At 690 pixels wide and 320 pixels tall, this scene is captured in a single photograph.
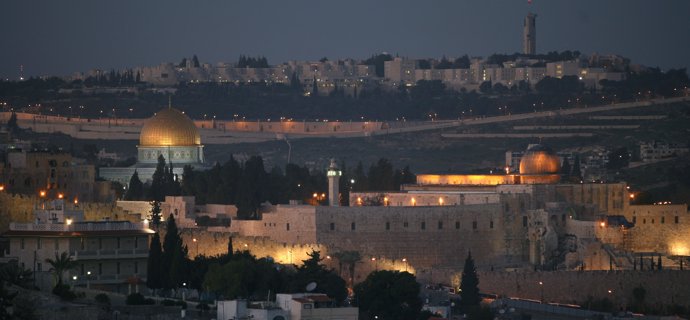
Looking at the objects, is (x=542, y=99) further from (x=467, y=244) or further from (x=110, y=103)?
(x=467, y=244)

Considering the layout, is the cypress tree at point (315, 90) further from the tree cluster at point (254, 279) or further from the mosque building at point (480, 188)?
the tree cluster at point (254, 279)

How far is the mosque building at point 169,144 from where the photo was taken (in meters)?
104

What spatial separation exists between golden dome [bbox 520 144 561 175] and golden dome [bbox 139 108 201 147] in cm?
2171

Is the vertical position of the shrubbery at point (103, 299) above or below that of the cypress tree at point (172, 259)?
below

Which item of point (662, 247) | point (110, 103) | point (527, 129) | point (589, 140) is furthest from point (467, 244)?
point (110, 103)

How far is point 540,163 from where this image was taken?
283ft

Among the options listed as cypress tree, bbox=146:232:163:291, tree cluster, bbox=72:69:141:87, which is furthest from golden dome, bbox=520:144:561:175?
tree cluster, bbox=72:69:141:87

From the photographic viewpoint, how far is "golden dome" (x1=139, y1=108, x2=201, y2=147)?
4141 inches

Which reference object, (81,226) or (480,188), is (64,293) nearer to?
(81,226)

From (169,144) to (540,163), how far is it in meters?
23.0

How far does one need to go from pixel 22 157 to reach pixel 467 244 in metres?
15.8

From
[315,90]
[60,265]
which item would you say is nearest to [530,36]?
[315,90]

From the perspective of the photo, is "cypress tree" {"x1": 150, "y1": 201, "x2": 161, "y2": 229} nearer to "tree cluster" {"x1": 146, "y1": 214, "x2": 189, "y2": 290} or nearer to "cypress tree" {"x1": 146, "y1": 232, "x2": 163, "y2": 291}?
"tree cluster" {"x1": 146, "y1": 214, "x2": 189, "y2": 290}

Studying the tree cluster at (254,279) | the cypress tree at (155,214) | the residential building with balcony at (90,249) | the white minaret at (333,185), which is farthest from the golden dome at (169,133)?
the residential building with balcony at (90,249)
